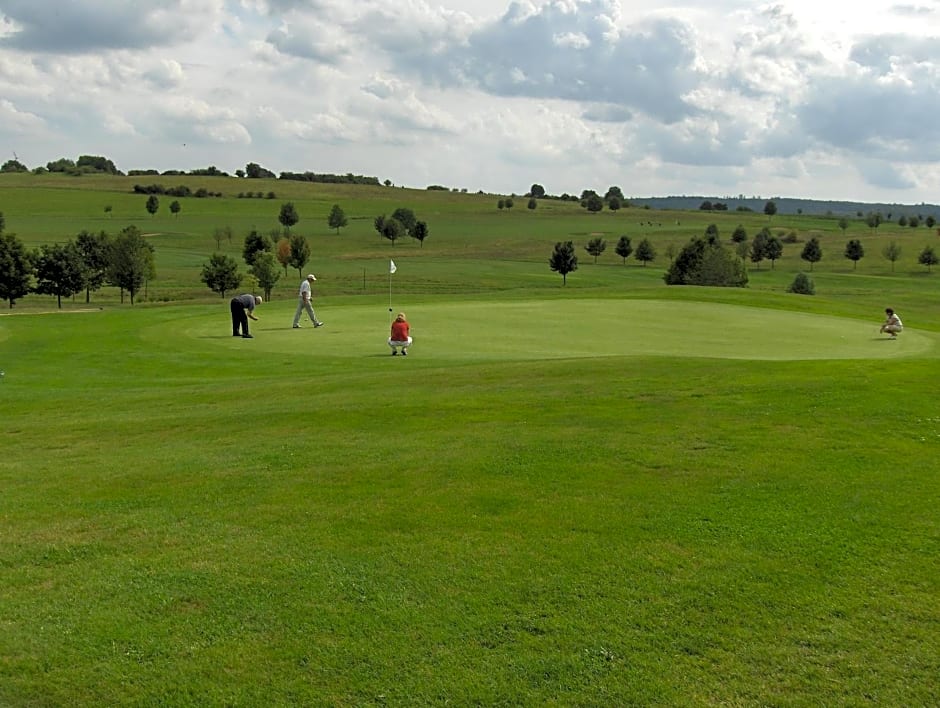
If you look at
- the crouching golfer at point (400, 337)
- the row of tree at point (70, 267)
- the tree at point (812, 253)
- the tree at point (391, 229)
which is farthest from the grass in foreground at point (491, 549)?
the tree at point (391, 229)

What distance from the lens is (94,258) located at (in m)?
89.4

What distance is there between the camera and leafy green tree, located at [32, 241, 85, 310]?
76812 mm

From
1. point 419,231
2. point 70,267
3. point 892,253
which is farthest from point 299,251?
point 892,253

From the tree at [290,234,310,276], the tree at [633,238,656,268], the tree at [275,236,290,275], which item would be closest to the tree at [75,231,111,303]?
the tree at [290,234,310,276]

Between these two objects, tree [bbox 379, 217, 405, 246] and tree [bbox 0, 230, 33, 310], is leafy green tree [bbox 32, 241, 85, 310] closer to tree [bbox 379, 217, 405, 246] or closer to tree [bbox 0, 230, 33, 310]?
tree [bbox 0, 230, 33, 310]

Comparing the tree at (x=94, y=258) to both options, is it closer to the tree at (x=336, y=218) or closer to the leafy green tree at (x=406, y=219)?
the tree at (x=336, y=218)

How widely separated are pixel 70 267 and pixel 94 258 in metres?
11.8

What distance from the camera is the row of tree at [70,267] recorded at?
242ft

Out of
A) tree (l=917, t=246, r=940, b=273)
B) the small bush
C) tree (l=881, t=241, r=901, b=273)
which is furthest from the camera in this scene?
tree (l=881, t=241, r=901, b=273)

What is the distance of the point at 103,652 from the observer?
24.7ft

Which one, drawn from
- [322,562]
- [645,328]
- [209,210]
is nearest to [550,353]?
[645,328]

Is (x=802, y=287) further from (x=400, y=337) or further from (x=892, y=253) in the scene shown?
(x=400, y=337)

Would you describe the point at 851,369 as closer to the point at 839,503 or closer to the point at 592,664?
the point at 839,503

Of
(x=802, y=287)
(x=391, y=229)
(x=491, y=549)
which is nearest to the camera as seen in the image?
(x=491, y=549)
